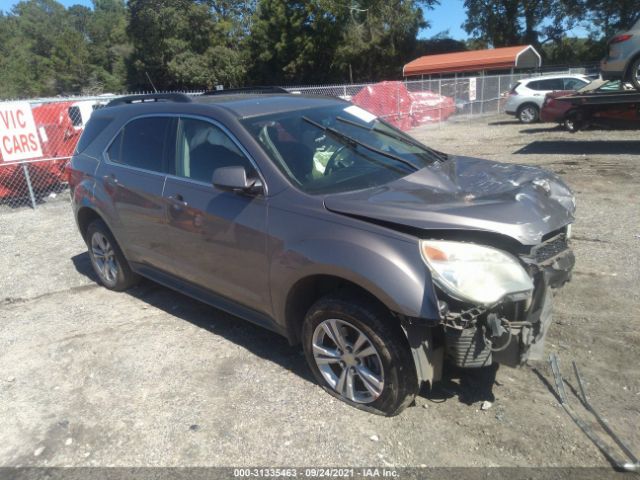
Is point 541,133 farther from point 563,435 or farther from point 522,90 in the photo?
point 563,435

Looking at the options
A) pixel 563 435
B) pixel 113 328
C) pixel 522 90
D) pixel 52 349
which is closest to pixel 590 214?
pixel 563 435

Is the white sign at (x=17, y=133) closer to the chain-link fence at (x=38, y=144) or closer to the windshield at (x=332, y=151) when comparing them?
the chain-link fence at (x=38, y=144)

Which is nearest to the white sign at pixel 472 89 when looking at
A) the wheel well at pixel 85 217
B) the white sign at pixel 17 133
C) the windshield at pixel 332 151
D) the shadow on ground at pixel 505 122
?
the shadow on ground at pixel 505 122

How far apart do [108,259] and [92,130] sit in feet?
4.15

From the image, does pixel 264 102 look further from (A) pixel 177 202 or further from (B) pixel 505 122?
(B) pixel 505 122

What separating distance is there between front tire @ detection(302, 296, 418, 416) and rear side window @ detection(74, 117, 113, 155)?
3.09 metres

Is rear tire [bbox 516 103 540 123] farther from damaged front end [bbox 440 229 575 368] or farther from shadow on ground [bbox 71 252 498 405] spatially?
damaged front end [bbox 440 229 575 368]

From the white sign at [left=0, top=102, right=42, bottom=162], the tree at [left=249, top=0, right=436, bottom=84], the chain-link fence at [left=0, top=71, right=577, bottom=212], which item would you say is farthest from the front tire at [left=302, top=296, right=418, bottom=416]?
the tree at [left=249, top=0, right=436, bottom=84]

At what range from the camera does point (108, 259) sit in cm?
527

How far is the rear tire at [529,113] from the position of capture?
744 inches

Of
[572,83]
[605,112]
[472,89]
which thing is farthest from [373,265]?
[472,89]

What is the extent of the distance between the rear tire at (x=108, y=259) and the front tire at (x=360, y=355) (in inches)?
101

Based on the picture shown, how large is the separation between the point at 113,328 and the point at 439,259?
315 cm

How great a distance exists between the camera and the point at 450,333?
8.89ft
